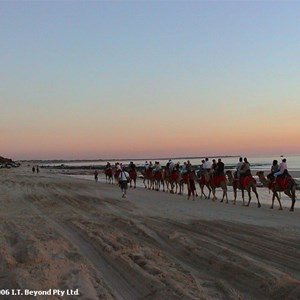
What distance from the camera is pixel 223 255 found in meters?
8.33

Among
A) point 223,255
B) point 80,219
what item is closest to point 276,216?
point 80,219

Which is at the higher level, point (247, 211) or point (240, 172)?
point (240, 172)

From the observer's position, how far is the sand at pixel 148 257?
6.13m

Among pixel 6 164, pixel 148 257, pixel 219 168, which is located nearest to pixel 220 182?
pixel 219 168

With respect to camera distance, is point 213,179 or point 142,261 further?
point 213,179

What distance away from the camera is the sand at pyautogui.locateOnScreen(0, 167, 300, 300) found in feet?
20.1

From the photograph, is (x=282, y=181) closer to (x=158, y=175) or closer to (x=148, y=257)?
(x=148, y=257)

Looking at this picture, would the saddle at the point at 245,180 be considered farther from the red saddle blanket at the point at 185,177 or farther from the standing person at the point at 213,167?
the red saddle blanket at the point at 185,177

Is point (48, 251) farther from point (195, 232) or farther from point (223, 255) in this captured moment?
point (195, 232)

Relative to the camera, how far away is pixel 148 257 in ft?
26.7

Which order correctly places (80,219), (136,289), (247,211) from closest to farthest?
(136,289) → (80,219) → (247,211)

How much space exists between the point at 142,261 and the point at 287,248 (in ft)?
10.7

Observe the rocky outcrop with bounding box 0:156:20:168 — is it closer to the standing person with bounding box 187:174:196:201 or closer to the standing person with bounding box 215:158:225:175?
the standing person with bounding box 187:174:196:201

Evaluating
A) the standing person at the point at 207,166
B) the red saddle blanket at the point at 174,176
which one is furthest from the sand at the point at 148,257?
the red saddle blanket at the point at 174,176
